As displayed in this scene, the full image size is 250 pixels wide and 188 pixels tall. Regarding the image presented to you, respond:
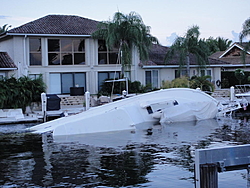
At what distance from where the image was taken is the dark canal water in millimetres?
11102

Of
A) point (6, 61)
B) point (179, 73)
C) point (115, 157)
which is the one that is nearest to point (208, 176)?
point (115, 157)

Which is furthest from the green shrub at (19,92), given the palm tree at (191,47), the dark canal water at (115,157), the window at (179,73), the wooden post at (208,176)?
the wooden post at (208,176)

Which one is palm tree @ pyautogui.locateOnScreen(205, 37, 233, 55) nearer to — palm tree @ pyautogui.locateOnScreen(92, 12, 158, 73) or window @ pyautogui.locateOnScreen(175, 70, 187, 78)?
window @ pyautogui.locateOnScreen(175, 70, 187, 78)

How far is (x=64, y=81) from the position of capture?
36281 millimetres

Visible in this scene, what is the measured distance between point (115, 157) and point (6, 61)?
72.3ft

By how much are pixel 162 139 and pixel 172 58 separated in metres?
22.5

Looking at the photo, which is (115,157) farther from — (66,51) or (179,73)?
(179,73)

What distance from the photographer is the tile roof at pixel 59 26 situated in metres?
34.7

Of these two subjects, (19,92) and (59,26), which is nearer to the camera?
(19,92)

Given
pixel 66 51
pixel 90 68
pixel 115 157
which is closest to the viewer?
pixel 115 157

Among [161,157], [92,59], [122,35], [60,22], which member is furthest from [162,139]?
[60,22]

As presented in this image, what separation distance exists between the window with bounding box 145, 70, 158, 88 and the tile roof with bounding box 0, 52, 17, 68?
1249cm

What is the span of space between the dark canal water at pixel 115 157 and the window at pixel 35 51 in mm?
13803

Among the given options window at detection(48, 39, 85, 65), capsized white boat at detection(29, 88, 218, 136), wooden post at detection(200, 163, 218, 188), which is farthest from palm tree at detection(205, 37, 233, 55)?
wooden post at detection(200, 163, 218, 188)
